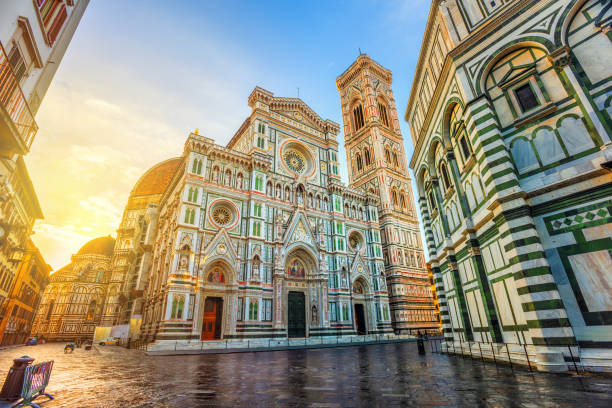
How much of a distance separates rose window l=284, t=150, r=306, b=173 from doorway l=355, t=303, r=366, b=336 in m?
16.0

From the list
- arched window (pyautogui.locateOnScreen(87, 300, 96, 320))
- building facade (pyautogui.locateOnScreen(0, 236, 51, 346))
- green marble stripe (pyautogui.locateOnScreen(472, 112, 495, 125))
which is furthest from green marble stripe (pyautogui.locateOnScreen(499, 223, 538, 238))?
arched window (pyautogui.locateOnScreen(87, 300, 96, 320))

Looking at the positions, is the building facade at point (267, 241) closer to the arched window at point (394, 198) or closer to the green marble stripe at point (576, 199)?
the arched window at point (394, 198)

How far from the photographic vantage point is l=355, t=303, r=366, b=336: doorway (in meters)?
28.7

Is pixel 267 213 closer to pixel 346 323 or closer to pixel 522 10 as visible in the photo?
pixel 346 323

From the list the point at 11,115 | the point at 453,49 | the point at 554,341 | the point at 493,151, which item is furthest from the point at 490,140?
the point at 11,115

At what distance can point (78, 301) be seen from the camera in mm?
44281

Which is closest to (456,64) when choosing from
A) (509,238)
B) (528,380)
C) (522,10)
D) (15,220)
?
(522,10)

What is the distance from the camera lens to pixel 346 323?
26.2 metres

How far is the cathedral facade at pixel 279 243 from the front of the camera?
2127 centimetres

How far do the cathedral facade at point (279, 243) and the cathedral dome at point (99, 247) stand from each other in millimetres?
17060

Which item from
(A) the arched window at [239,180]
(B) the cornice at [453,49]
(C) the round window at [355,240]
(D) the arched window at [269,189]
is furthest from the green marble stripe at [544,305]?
(C) the round window at [355,240]

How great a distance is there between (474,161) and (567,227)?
3.27 meters

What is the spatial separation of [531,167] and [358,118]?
4003cm

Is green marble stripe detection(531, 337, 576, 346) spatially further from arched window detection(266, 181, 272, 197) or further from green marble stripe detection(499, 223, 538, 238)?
arched window detection(266, 181, 272, 197)
